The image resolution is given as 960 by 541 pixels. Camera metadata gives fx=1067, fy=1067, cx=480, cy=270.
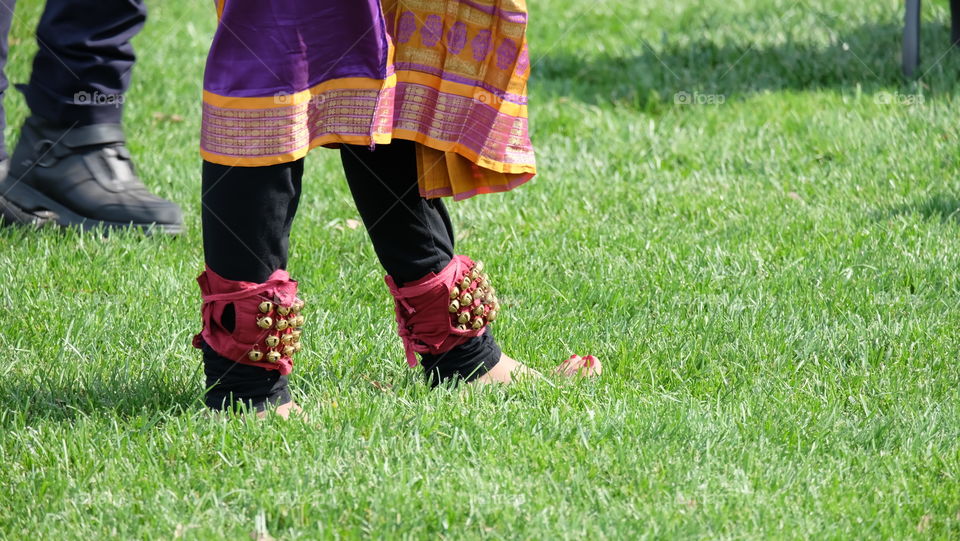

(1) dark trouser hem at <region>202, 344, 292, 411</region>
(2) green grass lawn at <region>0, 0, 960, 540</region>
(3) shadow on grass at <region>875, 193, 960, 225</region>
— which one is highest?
(1) dark trouser hem at <region>202, 344, 292, 411</region>

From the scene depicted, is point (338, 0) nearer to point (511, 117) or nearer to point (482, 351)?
point (511, 117)

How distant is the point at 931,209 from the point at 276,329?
2509 millimetres

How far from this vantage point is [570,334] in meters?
2.71

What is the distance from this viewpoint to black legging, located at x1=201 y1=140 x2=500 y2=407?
190 centimetres

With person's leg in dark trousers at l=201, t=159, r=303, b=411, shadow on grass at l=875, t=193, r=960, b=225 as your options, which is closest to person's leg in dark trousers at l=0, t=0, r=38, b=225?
person's leg in dark trousers at l=201, t=159, r=303, b=411

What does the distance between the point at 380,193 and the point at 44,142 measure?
6.11ft

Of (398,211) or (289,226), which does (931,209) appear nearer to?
(398,211)

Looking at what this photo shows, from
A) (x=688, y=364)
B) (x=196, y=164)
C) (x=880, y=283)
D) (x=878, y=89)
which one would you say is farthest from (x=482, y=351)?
(x=878, y=89)

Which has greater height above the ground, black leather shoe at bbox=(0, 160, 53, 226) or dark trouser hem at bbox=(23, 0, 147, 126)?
dark trouser hem at bbox=(23, 0, 147, 126)

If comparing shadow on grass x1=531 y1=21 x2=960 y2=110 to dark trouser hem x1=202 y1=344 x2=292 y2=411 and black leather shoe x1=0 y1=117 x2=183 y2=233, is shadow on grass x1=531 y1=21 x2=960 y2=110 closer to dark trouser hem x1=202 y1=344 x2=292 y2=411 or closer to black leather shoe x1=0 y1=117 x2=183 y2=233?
black leather shoe x1=0 y1=117 x2=183 y2=233

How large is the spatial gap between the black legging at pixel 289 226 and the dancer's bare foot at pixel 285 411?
1 cm

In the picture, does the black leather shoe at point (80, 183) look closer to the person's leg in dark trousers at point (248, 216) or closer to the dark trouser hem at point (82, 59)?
the dark trouser hem at point (82, 59)

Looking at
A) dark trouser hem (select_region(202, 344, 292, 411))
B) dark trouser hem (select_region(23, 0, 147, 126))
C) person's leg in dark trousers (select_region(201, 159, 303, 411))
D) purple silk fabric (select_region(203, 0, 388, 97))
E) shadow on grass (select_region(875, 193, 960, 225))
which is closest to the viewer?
purple silk fabric (select_region(203, 0, 388, 97))

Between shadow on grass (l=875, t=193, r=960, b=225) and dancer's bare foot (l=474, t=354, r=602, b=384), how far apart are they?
1.59 metres
